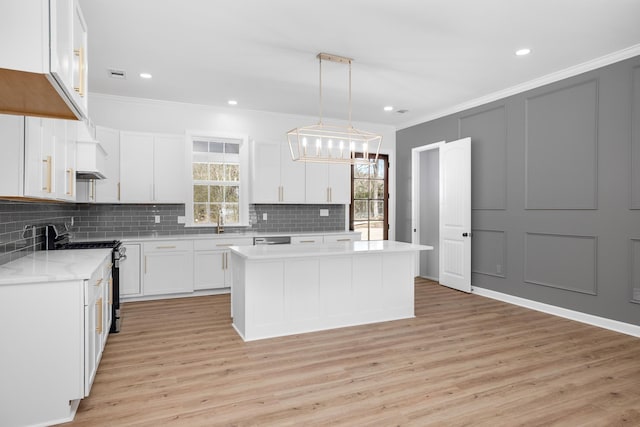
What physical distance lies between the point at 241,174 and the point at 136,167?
4.97 ft

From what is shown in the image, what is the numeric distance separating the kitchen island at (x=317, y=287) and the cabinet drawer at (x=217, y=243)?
1493 millimetres

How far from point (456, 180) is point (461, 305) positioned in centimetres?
185

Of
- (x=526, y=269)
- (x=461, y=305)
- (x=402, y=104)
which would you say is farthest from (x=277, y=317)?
(x=402, y=104)

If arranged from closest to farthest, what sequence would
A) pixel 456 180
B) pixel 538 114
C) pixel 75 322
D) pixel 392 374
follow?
pixel 75 322
pixel 392 374
pixel 538 114
pixel 456 180

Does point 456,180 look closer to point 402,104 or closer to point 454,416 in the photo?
point 402,104

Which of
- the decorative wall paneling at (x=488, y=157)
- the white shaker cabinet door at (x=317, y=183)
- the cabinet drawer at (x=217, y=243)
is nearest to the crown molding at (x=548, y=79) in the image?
the decorative wall paneling at (x=488, y=157)

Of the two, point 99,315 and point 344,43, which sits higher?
point 344,43

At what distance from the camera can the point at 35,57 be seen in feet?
4.25

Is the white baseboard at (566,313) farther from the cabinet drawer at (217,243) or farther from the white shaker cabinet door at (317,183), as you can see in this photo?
the cabinet drawer at (217,243)

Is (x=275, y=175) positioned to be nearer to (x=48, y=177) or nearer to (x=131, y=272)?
(x=131, y=272)

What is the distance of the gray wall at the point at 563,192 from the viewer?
147 inches

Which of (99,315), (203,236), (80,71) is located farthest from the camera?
(203,236)

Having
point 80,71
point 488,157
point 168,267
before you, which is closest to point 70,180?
point 80,71

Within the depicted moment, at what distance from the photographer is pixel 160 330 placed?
12.6ft
